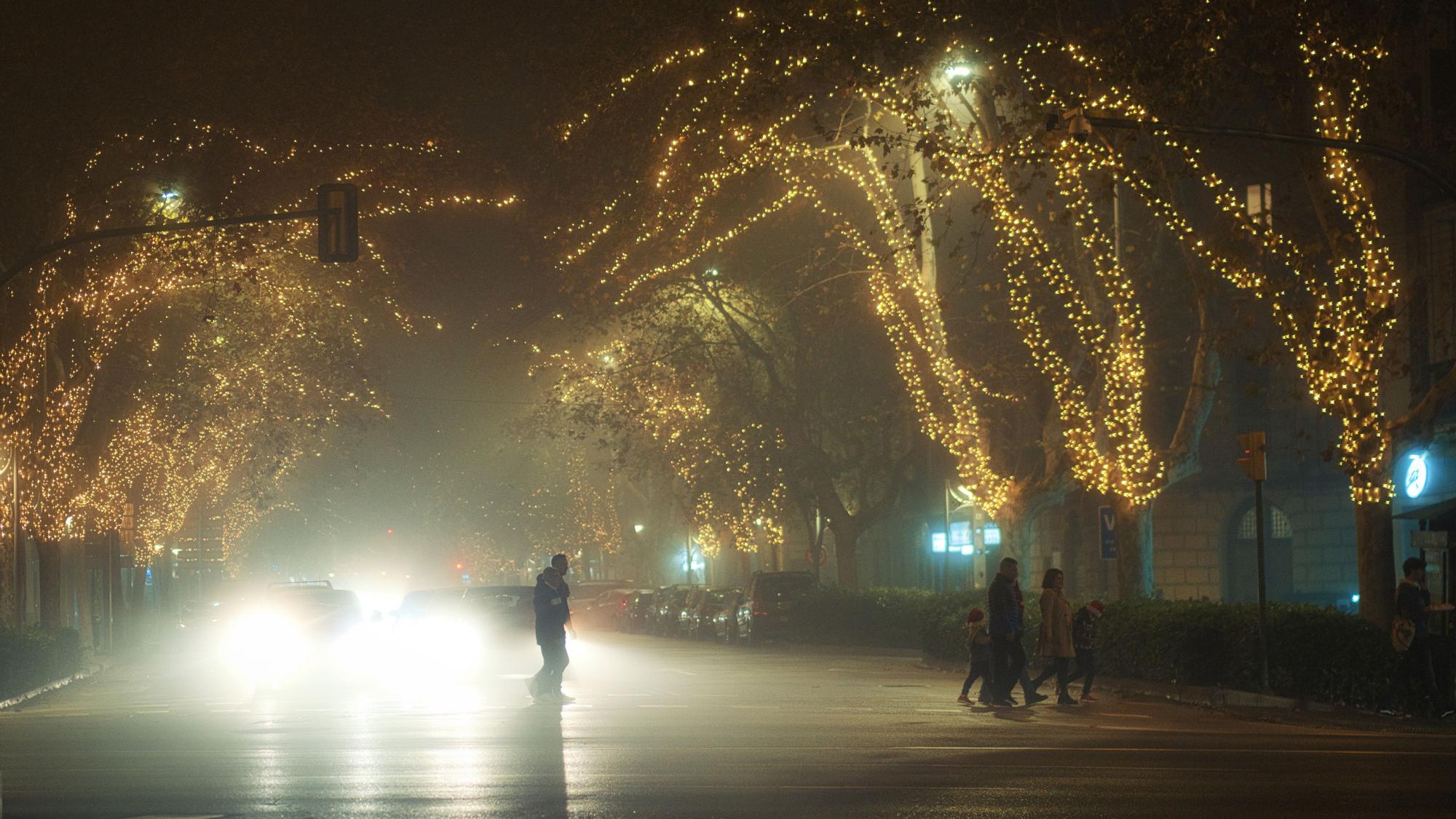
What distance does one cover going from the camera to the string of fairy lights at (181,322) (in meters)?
28.6

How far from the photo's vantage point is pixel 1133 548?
29625mm

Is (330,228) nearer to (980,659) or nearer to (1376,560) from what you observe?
(980,659)

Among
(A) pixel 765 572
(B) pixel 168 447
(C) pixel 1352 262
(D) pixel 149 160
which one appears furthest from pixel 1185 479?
(B) pixel 168 447

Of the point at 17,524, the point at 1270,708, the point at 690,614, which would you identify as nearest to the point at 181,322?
the point at 17,524

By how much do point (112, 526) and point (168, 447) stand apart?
582 cm

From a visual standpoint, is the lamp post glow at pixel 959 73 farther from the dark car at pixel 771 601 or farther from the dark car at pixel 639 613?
the dark car at pixel 639 613

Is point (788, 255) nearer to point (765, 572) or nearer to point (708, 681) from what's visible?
point (765, 572)

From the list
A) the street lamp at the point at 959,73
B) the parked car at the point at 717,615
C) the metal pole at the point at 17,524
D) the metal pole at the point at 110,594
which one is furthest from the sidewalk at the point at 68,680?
the street lamp at the point at 959,73

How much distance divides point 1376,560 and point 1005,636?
476cm

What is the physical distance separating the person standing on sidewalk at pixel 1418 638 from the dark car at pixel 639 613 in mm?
39339

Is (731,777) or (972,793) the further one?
(731,777)

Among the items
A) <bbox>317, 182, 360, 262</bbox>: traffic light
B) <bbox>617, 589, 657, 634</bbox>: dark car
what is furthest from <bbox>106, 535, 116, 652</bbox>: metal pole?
<bbox>317, 182, 360, 262</bbox>: traffic light

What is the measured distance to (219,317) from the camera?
41.0 metres

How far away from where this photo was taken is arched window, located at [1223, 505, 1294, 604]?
142ft
